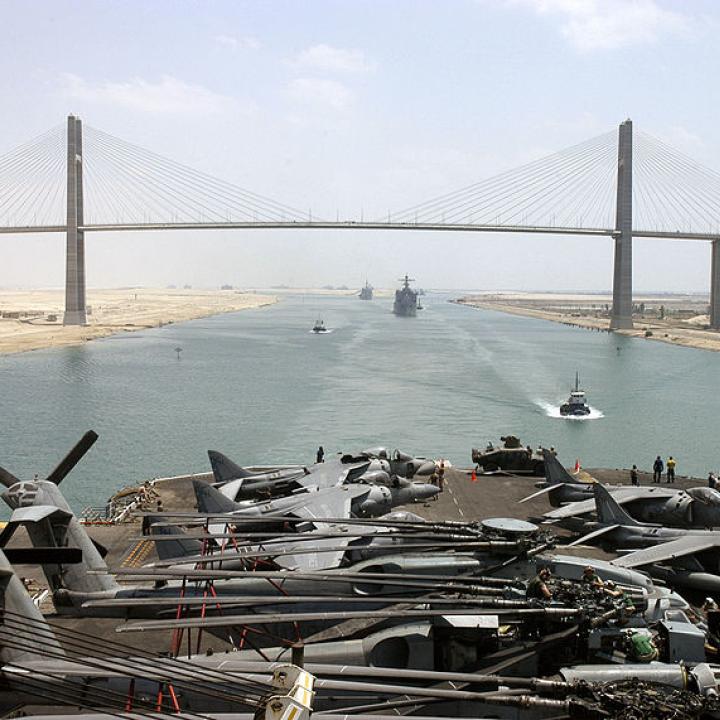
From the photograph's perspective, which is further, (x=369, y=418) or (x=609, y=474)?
(x=369, y=418)

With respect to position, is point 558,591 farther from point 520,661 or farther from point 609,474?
point 609,474

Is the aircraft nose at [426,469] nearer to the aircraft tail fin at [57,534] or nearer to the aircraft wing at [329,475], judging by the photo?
the aircraft wing at [329,475]

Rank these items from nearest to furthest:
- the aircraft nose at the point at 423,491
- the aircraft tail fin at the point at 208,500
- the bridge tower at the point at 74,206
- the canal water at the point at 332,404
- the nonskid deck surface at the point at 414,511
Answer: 1. the nonskid deck surface at the point at 414,511
2. the aircraft tail fin at the point at 208,500
3. the aircraft nose at the point at 423,491
4. the canal water at the point at 332,404
5. the bridge tower at the point at 74,206

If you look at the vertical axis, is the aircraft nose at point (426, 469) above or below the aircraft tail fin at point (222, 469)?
below

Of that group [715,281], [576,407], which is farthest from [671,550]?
[715,281]

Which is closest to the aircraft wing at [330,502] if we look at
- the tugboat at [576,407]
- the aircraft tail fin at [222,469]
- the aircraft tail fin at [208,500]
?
the aircraft tail fin at [208,500]

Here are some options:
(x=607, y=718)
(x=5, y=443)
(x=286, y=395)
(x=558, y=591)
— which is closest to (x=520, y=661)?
(x=558, y=591)
